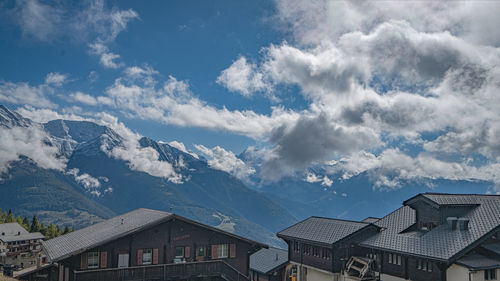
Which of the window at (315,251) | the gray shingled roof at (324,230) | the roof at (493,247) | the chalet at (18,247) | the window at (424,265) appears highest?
the gray shingled roof at (324,230)

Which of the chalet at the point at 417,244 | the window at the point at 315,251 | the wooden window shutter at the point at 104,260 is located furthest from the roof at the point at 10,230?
the window at the point at 315,251

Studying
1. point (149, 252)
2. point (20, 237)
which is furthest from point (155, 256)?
point (20, 237)

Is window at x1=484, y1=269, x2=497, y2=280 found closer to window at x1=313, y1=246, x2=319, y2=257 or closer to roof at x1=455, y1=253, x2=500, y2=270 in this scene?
roof at x1=455, y1=253, x2=500, y2=270

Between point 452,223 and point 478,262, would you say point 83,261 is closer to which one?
point 452,223

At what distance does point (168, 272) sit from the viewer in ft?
139

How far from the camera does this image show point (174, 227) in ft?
152

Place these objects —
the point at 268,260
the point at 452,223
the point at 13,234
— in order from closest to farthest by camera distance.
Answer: the point at 452,223
the point at 268,260
the point at 13,234

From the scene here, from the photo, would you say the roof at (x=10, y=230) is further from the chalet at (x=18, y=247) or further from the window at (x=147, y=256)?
the window at (x=147, y=256)

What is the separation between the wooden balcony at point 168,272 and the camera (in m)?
39.1

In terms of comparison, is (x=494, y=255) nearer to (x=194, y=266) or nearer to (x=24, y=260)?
(x=194, y=266)

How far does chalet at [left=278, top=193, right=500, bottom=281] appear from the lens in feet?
121

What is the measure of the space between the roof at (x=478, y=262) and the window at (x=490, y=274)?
778 mm

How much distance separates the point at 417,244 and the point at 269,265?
25009 millimetres

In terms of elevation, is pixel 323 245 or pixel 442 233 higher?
pixel 442 233
